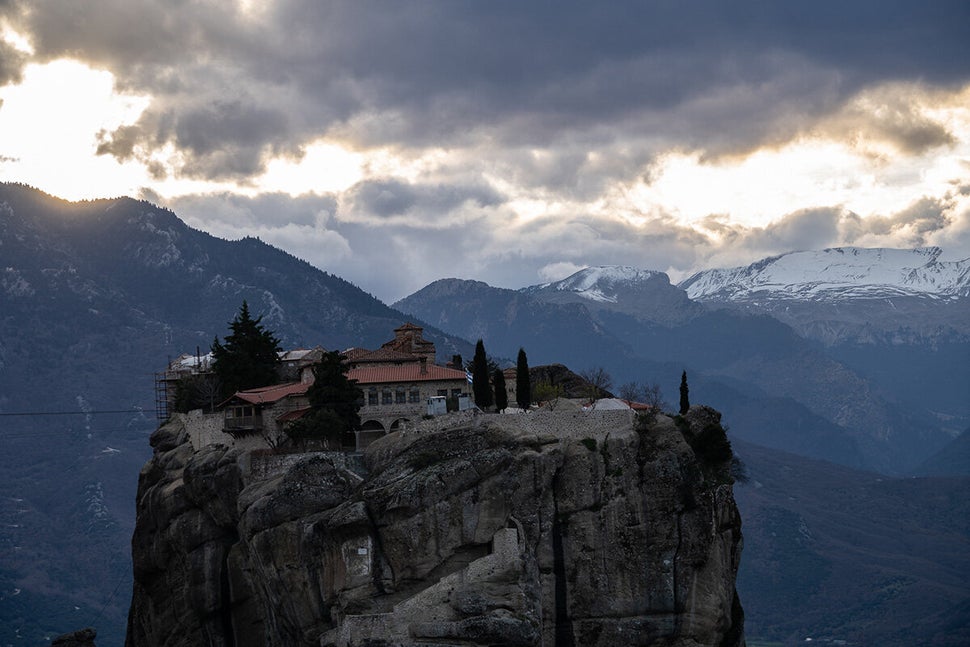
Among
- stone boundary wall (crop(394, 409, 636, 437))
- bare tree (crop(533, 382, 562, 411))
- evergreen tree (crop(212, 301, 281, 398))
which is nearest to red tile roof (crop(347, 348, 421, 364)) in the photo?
bare tree (crop(533, 382, 562, 411))

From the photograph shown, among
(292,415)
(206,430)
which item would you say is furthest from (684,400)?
(206,430)

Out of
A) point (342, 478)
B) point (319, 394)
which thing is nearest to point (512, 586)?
point (342, 478)

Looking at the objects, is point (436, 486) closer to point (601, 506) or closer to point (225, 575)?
point (601, 506)

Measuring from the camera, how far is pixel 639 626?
96.1 metres

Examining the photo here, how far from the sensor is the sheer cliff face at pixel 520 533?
95.9 metres

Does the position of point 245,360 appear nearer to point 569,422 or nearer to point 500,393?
point 500,393

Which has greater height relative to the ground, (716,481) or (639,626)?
(716,481)

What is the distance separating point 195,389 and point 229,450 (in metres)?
22.6

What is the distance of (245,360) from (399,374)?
22.2 meters

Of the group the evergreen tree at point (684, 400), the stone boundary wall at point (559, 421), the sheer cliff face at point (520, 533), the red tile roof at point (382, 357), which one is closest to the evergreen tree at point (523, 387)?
the stone boundary wall at point (559, 421)

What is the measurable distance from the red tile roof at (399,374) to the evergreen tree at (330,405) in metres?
1.76

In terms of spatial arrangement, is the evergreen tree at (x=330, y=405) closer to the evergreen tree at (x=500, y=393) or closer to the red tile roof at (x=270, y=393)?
the red tile roof at (x=270, y=393)

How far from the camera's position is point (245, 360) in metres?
134

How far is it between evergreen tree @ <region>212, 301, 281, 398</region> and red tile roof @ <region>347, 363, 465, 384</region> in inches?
674
